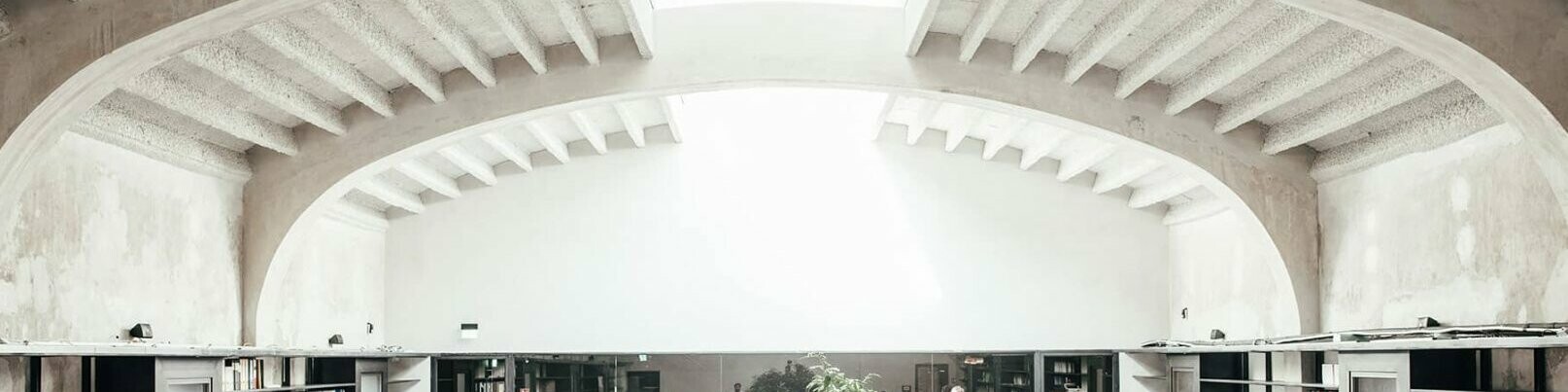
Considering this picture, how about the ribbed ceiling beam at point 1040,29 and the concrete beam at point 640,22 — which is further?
the concrete beam at point 640,22

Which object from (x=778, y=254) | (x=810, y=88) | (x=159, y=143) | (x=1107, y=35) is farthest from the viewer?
(x=778, y=254)

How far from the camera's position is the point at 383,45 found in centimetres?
1002

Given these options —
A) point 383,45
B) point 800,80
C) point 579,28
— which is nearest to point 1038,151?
point 800,80

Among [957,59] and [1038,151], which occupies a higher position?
[957,59]

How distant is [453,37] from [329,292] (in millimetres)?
5547

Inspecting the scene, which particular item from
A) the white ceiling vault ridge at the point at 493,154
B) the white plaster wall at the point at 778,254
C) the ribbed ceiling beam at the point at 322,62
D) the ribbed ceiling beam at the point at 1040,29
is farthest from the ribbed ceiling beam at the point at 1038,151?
the ribbed ceiling beam at the point at 322,62

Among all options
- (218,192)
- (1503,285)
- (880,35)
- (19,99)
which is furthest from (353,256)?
(1503,285)

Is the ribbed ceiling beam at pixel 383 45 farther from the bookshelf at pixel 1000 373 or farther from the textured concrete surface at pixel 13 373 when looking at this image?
the bookshelf at pixel 1000 373

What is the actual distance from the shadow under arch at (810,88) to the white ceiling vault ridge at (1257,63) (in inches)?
16.9

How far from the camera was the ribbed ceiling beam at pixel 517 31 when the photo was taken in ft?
31.5

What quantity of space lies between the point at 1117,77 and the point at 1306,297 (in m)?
2.40

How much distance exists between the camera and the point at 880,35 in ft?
38.5

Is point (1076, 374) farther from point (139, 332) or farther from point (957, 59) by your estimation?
point (139, 332)

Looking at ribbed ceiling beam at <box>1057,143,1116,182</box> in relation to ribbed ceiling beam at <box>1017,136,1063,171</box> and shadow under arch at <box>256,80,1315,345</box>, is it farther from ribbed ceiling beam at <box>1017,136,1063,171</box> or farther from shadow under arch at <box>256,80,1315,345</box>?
shadow under arch at <box>256,80,1315,345</box>
